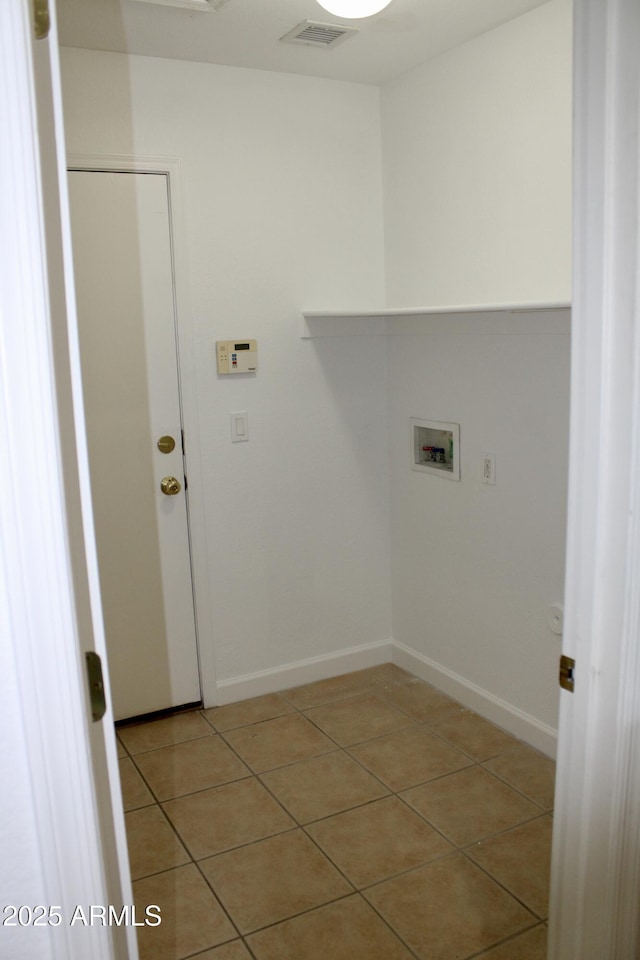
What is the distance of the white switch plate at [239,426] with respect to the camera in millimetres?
3229

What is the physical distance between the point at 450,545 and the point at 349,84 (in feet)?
6.32

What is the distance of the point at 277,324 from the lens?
326 cm

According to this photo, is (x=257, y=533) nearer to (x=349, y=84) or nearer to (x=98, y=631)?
(x=349, y=84)

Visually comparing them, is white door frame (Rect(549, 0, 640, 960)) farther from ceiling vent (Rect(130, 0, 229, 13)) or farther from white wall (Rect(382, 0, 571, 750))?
ceiling vent (Rect(130, 0, 229, 13))

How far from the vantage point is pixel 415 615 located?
11.7 ft

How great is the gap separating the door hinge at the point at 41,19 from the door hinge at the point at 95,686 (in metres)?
0.73

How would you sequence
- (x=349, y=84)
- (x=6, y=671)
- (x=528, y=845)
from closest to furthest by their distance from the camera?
(x=6, y=671) < (x=528, y=845) < (x=349, y=84)

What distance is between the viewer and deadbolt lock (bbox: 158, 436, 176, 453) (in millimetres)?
3107

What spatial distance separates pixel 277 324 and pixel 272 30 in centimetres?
106

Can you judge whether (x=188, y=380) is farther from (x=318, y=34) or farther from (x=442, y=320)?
(x=318, y=34)

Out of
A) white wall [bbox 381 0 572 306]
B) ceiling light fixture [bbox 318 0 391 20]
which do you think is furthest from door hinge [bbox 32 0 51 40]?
white wall [bbox 381 0 572 306]

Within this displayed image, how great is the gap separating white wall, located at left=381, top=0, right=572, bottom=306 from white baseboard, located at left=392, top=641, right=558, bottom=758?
1526mm

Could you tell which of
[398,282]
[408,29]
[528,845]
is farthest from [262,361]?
[528,845]

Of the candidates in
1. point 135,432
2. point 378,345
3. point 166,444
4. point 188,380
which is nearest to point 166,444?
point 166,444
